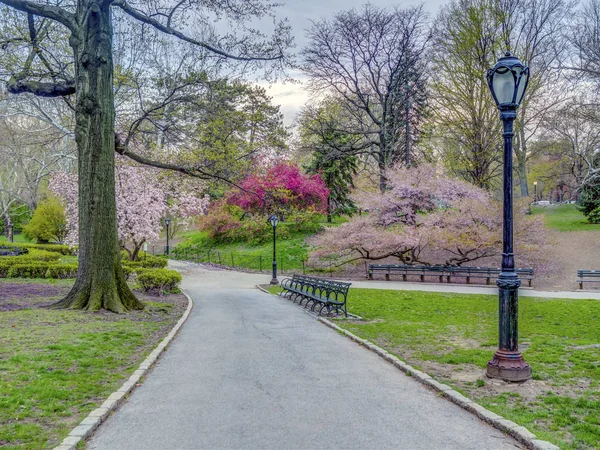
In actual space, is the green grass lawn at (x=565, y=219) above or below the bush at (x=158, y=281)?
above

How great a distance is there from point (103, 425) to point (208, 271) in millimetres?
25754

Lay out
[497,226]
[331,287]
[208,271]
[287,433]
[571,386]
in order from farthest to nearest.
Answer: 1. [208,271]
2. [497,226]
3. [331,287]
4. [571,386]
5. [287,433]

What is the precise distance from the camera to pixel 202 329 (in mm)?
10391

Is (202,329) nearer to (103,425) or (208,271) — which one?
(103,425)

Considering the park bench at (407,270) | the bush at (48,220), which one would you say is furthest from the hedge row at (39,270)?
the bush at (48,220)

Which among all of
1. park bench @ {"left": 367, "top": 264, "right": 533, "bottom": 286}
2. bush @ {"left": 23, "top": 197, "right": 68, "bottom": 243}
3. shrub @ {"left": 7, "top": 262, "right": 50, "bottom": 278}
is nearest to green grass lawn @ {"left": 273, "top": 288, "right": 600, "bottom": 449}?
park bench @ {"left": 367, "top": 264, "right": 533, "bottom": 286}

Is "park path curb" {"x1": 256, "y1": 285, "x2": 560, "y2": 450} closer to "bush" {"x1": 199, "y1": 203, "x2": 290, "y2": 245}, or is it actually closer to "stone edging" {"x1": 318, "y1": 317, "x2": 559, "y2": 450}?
"stone edging" {"x1": 318, "y1": 317, "x2": 559, "y2": 450}

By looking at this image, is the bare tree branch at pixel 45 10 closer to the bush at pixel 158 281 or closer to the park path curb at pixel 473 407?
the bush at pixel 158 281

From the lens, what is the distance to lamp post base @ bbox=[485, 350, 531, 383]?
6125 millimetres

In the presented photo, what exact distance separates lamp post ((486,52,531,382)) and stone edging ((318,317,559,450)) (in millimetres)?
895

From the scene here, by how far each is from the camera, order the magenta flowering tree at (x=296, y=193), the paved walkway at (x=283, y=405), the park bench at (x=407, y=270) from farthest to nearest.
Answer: the magenta flowering tree at (x=296, y=193), the park bench at (x=407, y=270), the paved walkway at (x=283, y=405)

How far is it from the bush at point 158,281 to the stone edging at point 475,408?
10.7m

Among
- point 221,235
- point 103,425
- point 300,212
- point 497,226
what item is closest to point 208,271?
point 300,212

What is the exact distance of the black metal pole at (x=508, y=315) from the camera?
20.2 feet
